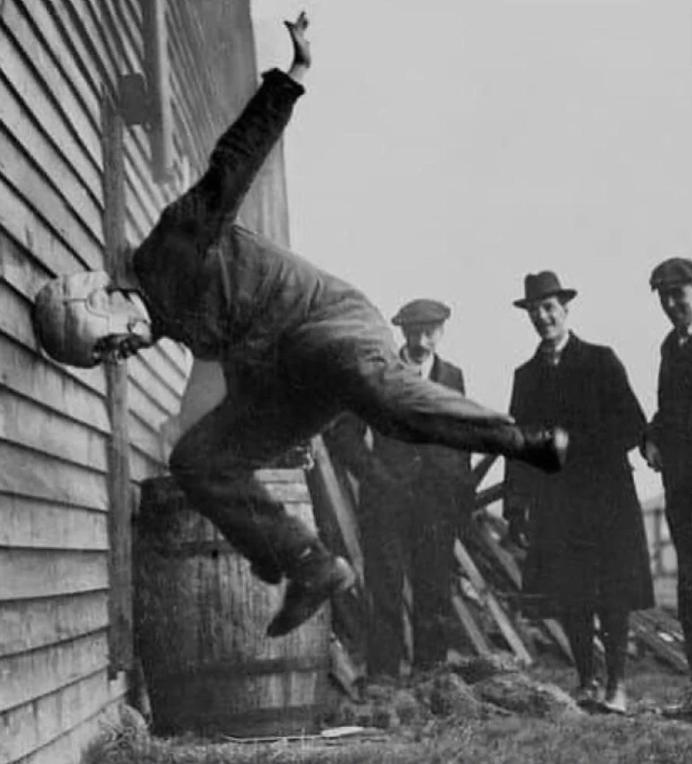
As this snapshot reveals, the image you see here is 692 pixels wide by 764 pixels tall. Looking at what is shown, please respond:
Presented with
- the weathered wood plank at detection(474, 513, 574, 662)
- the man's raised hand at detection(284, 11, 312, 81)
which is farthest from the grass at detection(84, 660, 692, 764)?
the weathered wood plank at detection(474, 513, 574, 662)

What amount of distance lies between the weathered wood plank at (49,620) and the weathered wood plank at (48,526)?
19 cm

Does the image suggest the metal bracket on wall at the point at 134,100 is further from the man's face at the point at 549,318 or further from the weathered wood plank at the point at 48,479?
the man's face at the point at 549,318

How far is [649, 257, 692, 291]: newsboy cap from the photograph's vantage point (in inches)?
290

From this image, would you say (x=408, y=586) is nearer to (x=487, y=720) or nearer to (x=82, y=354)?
(x=487, y=720)

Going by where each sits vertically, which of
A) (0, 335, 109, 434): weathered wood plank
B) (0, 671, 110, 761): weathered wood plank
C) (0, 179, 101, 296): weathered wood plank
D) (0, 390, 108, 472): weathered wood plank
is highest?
(0, 179, 101, 296): weathered wood plank

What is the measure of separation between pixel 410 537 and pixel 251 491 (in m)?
3.52

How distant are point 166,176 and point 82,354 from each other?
276 cm

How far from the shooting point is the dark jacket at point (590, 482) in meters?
7.73

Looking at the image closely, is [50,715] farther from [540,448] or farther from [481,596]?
[481,596]

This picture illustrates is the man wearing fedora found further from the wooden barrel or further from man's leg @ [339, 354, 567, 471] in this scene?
man's leg @ [339, 354, 567, 471]

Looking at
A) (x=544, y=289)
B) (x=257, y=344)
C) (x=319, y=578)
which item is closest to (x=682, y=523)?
(x=544, y=289)

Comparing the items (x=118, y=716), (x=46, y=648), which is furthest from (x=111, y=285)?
(x=118, y=716)

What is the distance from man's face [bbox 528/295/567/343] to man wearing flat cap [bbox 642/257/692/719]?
1.87 ft

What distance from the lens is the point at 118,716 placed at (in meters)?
6.22
